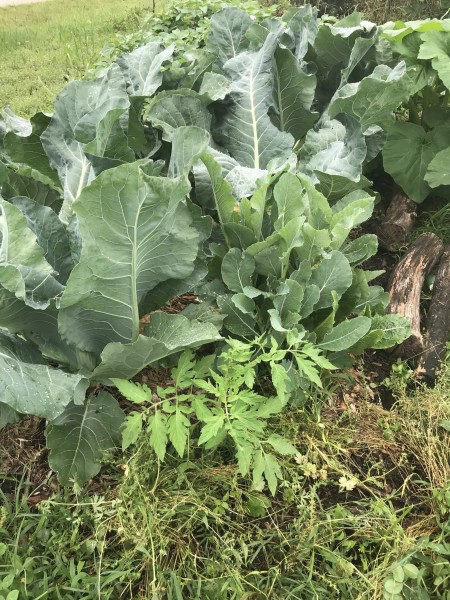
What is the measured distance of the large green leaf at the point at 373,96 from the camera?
249 cm

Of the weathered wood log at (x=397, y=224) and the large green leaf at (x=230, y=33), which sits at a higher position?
the large green leaf at (x=230, y=33)

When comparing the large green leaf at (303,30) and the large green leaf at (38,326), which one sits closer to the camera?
the large green leaf at (38,326)

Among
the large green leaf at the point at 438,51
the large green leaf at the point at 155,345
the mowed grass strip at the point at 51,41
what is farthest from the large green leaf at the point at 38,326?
the mowed grass strip at the point at 51,41

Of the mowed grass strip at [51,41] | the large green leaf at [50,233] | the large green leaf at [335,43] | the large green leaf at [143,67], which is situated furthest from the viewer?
the mowed grass strip at [51,41]

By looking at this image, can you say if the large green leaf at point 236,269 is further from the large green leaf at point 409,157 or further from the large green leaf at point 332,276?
the large green leaf at point 409,157

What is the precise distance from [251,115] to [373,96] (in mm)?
575

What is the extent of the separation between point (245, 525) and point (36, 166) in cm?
183

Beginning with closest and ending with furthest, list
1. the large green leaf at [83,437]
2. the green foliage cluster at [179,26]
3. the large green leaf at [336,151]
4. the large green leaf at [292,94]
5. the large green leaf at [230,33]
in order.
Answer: the large green leaf at [83,437], the large green leaf at [336,151], the large green leaf at [292,94], the large green leaf at [230,33], the green foliage cluster at [179,26]

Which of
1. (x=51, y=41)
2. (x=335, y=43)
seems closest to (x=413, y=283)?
(x=335, y=43)

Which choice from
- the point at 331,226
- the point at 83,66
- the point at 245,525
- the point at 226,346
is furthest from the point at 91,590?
the point at 83,66

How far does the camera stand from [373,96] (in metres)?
2.55

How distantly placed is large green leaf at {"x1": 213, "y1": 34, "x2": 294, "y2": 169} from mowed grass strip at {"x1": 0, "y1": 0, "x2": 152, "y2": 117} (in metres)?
2.70

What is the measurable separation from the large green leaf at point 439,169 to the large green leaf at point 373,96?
478mm

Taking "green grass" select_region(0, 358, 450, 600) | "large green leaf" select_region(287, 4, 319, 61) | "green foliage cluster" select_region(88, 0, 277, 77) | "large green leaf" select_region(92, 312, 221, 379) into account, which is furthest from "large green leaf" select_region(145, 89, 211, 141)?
"green foliage cluster" select_region(88, 0, 277, 77)
